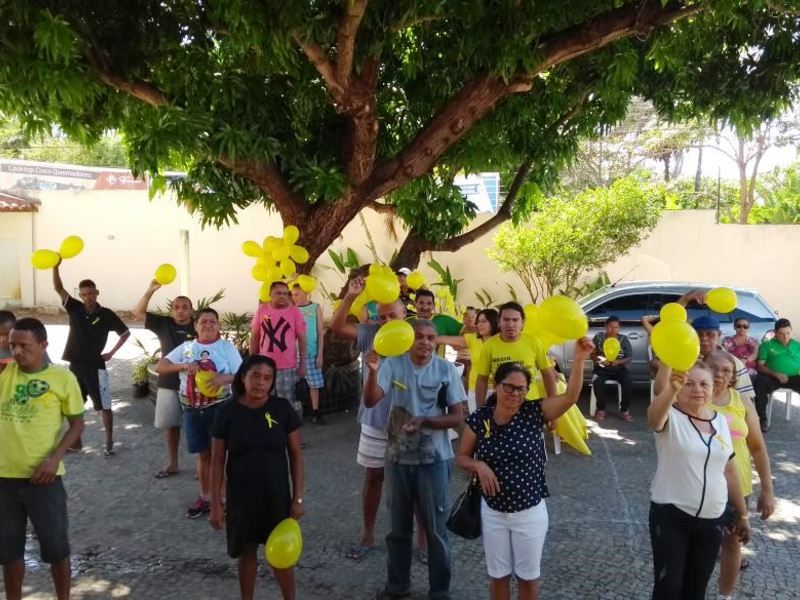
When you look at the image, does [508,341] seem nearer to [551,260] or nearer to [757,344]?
[757,344]

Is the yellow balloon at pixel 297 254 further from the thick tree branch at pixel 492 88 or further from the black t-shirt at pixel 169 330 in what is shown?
the black t-shirt at pixel 169 330

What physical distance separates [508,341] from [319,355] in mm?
2649

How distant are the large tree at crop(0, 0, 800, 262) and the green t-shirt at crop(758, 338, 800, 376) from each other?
96.9 inches

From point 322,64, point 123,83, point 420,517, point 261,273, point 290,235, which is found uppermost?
point 322,64

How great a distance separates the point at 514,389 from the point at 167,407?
3.24 meters

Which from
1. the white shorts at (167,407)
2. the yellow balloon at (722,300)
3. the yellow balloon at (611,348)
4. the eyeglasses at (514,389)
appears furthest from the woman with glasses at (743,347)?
the white shorts at (167,407)

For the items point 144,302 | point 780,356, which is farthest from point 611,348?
point 144,302

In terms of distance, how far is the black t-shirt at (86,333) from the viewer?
5.86 meters

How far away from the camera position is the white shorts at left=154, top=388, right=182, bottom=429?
5.09 meters

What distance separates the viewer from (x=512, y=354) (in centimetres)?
429

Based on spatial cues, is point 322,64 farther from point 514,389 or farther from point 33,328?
point 514,389

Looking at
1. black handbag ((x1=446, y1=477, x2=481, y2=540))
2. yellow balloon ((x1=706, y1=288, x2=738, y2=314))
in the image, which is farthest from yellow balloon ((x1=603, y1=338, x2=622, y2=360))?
black handbag ((x1=446, y1=477, x2=481, y2=540))

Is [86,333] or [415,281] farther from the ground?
[415,281]

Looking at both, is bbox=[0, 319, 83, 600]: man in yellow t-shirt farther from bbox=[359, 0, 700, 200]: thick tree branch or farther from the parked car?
the parked car
